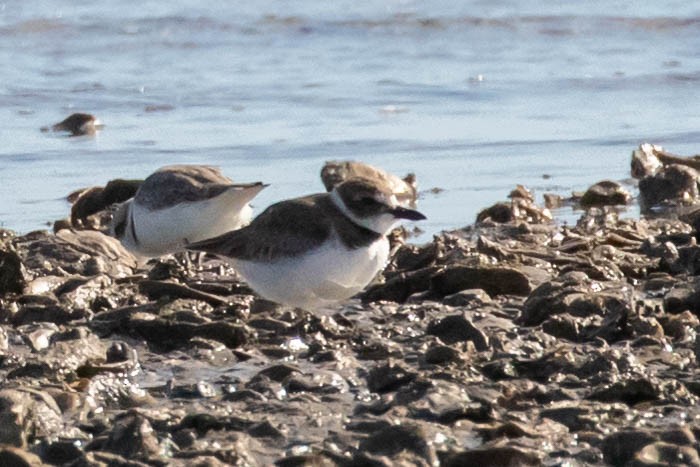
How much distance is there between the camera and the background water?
10297 millimetres

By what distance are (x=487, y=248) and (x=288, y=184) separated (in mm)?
2912

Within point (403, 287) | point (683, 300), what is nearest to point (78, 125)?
point (403, 287)

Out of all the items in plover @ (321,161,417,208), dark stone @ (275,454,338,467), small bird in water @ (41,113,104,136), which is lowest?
dark stone @ (275,454,338,467)

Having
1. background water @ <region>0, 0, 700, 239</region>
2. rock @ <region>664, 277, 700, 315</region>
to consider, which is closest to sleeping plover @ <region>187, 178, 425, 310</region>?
rock @ <region>664, 277, 700, 315</region>

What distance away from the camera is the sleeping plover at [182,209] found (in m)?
7.61

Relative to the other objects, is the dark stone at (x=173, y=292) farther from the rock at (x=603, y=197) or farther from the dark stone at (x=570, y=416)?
the rock at (x=603, y=197)

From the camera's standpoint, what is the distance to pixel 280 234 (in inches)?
235

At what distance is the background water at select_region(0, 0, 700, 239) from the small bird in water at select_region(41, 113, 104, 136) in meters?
0.14

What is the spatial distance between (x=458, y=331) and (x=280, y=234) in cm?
87

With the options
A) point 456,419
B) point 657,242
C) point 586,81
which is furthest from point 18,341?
point 586,81

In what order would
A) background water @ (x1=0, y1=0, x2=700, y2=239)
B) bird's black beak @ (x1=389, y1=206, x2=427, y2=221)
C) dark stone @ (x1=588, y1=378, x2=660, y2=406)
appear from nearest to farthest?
dark stone @ (x1=588, y1=378, x2=660, y2=406)
bird's black beak @ (x1=389, y1=206, x2=427, y2=221)
background water @ (x1=0, y1=0, x2=700, y2=239)

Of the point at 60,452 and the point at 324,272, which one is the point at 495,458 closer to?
the point at 60,452

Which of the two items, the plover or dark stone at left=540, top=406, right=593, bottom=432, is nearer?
dark stone at left=540, top=406, right=593, bottom=432

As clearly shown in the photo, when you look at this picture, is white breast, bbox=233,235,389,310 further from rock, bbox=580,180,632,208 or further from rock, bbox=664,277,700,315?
rock, bbox=580,180,632,208
